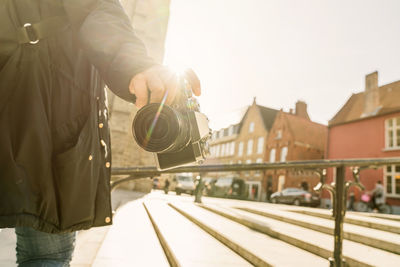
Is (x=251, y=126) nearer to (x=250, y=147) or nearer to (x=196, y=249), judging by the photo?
(x=250, y=147)

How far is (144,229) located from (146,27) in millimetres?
14480

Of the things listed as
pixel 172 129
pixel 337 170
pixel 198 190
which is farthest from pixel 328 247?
pixel 198 190

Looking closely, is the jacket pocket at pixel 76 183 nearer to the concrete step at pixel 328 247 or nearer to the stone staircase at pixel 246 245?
the stone staircase at pixel 246 245

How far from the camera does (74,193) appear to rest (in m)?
0.87

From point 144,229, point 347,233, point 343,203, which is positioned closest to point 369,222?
point 347,233

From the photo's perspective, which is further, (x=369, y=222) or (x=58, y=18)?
(x=369, y=222)

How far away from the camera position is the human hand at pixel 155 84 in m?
0.78

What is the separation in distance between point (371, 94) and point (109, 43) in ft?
74.3

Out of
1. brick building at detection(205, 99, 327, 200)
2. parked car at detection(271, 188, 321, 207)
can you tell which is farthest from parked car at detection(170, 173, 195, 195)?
brick building at detection(205, 99, 327, 200)

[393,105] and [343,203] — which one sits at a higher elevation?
[393,105]

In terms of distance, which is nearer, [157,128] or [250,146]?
[157,128]

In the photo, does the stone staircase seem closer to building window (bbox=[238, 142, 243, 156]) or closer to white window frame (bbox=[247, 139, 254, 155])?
white window frame (bbox=[247, 139, 254, 155])

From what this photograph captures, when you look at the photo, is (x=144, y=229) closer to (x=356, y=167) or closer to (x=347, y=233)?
(x=347, y=233)

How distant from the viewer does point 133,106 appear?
49.5ft
